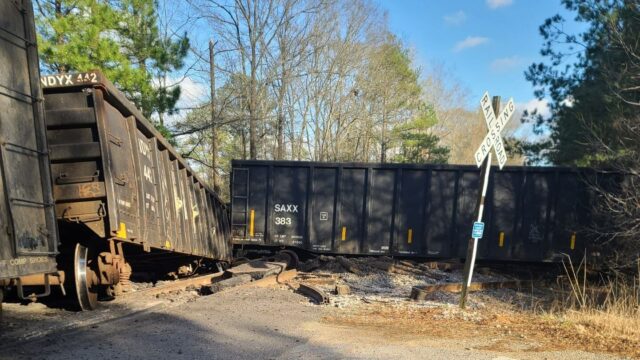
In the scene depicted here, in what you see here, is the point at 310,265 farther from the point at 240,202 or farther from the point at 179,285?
the point at 179,285

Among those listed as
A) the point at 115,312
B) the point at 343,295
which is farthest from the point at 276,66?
the point at 115,312

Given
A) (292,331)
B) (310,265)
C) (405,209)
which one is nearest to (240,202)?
(310,265)

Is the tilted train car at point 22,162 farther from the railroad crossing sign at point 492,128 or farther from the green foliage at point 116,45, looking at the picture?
the green foliage at point 116,45

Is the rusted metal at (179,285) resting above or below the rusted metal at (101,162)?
below

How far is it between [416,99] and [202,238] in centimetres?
3333

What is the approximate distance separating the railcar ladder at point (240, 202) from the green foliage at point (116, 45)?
14.8 feet

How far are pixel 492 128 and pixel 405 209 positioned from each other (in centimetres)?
641

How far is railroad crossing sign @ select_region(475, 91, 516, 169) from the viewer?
8.02 metres

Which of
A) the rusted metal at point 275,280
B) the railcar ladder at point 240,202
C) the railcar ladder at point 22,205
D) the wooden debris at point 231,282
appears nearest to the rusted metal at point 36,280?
the railcar ladder at point 22,205

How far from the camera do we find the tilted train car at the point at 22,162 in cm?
456

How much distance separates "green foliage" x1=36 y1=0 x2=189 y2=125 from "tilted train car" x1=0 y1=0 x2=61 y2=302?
9954mm

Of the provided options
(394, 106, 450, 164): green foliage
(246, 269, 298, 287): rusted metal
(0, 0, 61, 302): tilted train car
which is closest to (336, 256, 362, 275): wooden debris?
(246, 269, 298, 287): rusted metal

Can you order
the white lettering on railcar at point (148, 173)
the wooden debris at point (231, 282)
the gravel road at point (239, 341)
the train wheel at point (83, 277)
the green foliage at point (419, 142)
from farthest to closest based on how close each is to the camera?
1. the green foliage at point (419, 142)
2. the wooden debris at point (231, 282)
3. the white lettering on railcar at point (148, 173)
4. the train wheel at point (83, 277)
5. the gravel road at point (239, 341)

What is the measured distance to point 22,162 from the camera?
4859 millimetres
